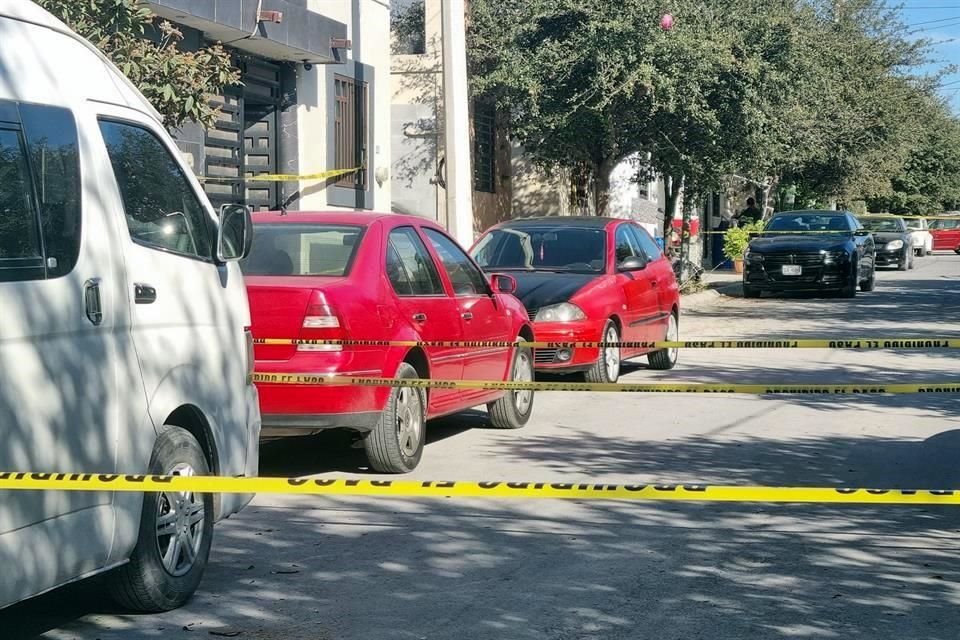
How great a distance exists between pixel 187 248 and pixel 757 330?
14962mm

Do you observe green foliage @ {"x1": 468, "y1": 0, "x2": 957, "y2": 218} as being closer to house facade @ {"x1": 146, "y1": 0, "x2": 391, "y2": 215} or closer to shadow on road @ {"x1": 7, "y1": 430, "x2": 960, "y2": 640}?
house facade @ {"x1": 146, "y1": 0, "x2": 391, "y2": 215}

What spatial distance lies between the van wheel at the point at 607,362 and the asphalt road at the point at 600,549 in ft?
4.45

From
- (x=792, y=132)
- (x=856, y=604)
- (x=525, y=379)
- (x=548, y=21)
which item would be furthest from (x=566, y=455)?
(x=792, y=132)

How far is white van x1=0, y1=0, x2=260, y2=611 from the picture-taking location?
472 centimetres

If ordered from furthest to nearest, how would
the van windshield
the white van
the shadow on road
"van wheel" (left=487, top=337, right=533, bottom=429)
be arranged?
"van wheel" (left=487, top=337, right=533, bottom=429)
the van windshield
the shadow on road
the white van

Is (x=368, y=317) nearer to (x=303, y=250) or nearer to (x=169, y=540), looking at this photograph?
(x=303, y=250)

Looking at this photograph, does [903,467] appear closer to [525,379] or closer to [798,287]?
[525,379]

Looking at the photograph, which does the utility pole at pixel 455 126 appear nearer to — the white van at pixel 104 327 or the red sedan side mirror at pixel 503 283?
the red sedan side mirror at pixel 503 283

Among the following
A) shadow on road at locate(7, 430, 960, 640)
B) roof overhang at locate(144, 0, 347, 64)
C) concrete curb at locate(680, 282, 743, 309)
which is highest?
roof overhang at locate(144, 0, 347, 64)

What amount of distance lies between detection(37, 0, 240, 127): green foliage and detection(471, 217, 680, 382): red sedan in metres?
3.17

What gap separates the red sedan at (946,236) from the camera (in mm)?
61969

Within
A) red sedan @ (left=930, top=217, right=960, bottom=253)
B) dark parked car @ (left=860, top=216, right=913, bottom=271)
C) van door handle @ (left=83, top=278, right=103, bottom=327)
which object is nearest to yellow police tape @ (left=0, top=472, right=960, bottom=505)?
van door handle @ (left=83, top=278, right=103, bottom=327)

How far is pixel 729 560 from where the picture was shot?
22.3 ft

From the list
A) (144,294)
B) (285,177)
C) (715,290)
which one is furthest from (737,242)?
(144,294)
